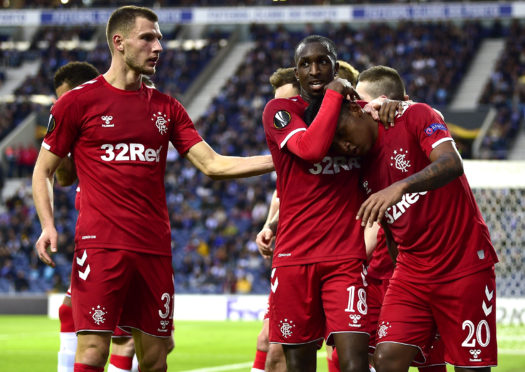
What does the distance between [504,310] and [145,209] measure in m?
10.7

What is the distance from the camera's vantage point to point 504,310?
48.0ft

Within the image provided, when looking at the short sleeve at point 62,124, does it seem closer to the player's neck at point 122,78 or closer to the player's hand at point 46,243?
the player's neck at point 122,78

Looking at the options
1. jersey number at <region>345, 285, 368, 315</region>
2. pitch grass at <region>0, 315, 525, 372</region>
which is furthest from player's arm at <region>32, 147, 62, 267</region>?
pitch grass at <region>0, 315, 525, 372</region>

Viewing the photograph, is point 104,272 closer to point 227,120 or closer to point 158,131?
point 158,131

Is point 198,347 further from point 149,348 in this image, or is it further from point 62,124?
point 62,124

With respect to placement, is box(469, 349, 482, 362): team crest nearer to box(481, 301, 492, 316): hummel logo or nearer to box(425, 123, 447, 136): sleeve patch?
box(481, 301, 492, 316): hummel logo

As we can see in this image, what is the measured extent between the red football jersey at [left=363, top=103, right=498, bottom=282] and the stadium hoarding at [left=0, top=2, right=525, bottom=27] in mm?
31835

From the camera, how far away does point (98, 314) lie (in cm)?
496

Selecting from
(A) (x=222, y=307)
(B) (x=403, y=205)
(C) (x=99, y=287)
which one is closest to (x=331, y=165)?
(B) (x=403, y=205)

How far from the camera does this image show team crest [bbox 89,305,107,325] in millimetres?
4961

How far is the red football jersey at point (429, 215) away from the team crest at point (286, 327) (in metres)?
0.74

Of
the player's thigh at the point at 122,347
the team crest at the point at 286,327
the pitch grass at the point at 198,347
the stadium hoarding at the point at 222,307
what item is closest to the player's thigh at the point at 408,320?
the team crest at the point at 286,327

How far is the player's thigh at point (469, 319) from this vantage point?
15.5ft

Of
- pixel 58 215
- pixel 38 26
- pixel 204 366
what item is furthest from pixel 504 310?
pixel 38 26
